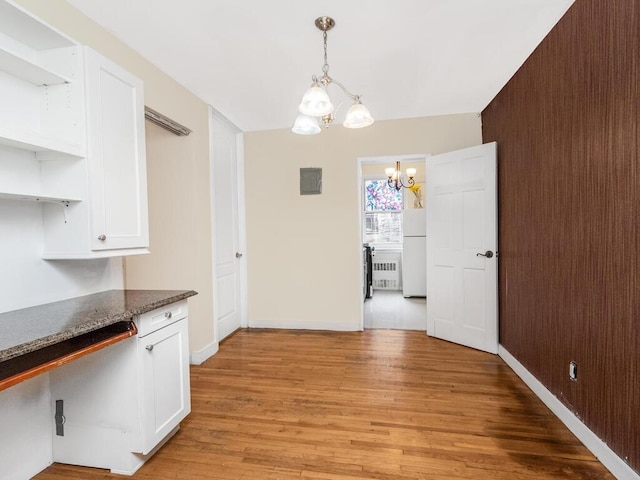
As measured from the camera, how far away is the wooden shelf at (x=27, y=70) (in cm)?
141

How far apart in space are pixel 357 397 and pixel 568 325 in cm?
149

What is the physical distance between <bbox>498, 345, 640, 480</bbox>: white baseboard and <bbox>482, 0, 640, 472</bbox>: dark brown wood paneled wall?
41mm

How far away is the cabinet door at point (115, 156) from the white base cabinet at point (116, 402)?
21.2 inches

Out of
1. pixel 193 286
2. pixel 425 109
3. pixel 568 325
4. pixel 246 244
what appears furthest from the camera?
pixel 246 244

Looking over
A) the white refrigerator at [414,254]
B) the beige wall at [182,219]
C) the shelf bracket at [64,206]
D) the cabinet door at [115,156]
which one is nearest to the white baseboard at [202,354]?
the beige wall at [182,219]

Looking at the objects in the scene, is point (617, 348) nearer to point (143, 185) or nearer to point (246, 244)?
point (143, 185)

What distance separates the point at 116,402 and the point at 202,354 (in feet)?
4.72

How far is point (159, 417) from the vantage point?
1756 millimetres

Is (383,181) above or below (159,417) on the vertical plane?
above

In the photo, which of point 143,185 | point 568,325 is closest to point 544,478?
point 568,325

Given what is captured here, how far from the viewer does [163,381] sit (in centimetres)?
180

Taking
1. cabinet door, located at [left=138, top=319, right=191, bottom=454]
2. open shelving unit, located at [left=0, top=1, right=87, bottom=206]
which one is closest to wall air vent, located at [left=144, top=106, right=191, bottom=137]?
open shelving unit, located at [left=0, top=1, right=87, bottom=206]

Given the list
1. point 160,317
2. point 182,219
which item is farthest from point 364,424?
point 182,219

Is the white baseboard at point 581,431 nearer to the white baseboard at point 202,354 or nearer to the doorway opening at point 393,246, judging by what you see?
the doorway opening at point 393,246
